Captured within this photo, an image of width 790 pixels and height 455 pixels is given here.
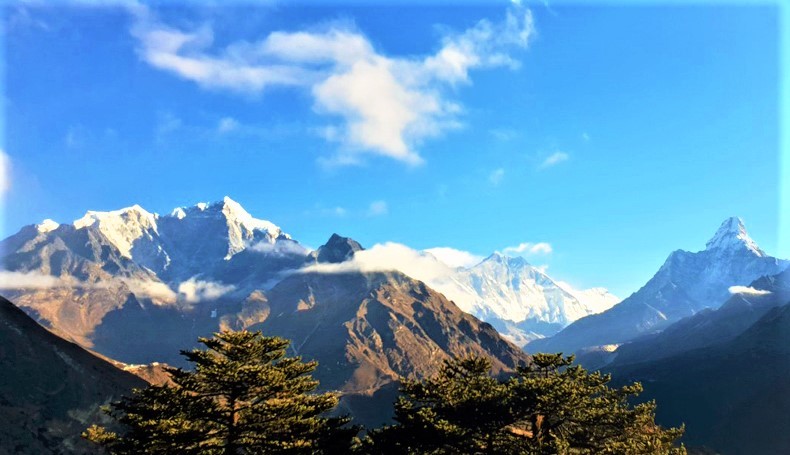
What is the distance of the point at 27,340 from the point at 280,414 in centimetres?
17617

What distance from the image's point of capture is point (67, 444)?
431 ft

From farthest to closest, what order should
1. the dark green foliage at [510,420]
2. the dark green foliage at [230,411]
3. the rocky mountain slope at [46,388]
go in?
the rocky mountain slope at [46,388] → the dark green foliage at [510,420] → the dark green foliage at [230,411]

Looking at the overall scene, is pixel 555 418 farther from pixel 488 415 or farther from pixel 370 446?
pixel 370 446

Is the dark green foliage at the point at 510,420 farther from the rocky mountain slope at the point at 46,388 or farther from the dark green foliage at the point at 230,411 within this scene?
the rocky mountain slope at the point at 46,388

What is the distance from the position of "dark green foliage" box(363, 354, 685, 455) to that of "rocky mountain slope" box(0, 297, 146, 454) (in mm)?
127901

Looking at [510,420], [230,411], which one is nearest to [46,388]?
[230,411]

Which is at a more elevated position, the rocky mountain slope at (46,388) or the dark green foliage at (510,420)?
the rocky mountain slope at (46,388)

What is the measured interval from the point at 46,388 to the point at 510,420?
168 m

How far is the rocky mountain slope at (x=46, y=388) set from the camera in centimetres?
12912

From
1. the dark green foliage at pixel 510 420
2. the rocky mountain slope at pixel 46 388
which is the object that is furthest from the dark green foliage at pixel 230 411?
the rocky mountain slope at pixel 46 388

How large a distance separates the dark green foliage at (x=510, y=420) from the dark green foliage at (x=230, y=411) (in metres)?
4.89

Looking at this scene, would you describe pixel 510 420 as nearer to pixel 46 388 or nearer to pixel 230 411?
pixel 230 411

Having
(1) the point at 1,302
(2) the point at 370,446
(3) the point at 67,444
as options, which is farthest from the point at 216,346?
(1) the point at 1,302

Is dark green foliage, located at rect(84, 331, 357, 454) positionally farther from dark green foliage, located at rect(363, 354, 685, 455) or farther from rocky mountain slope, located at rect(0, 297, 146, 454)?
rocky mountain slope, located at rect(0, 297, 146, 454)
